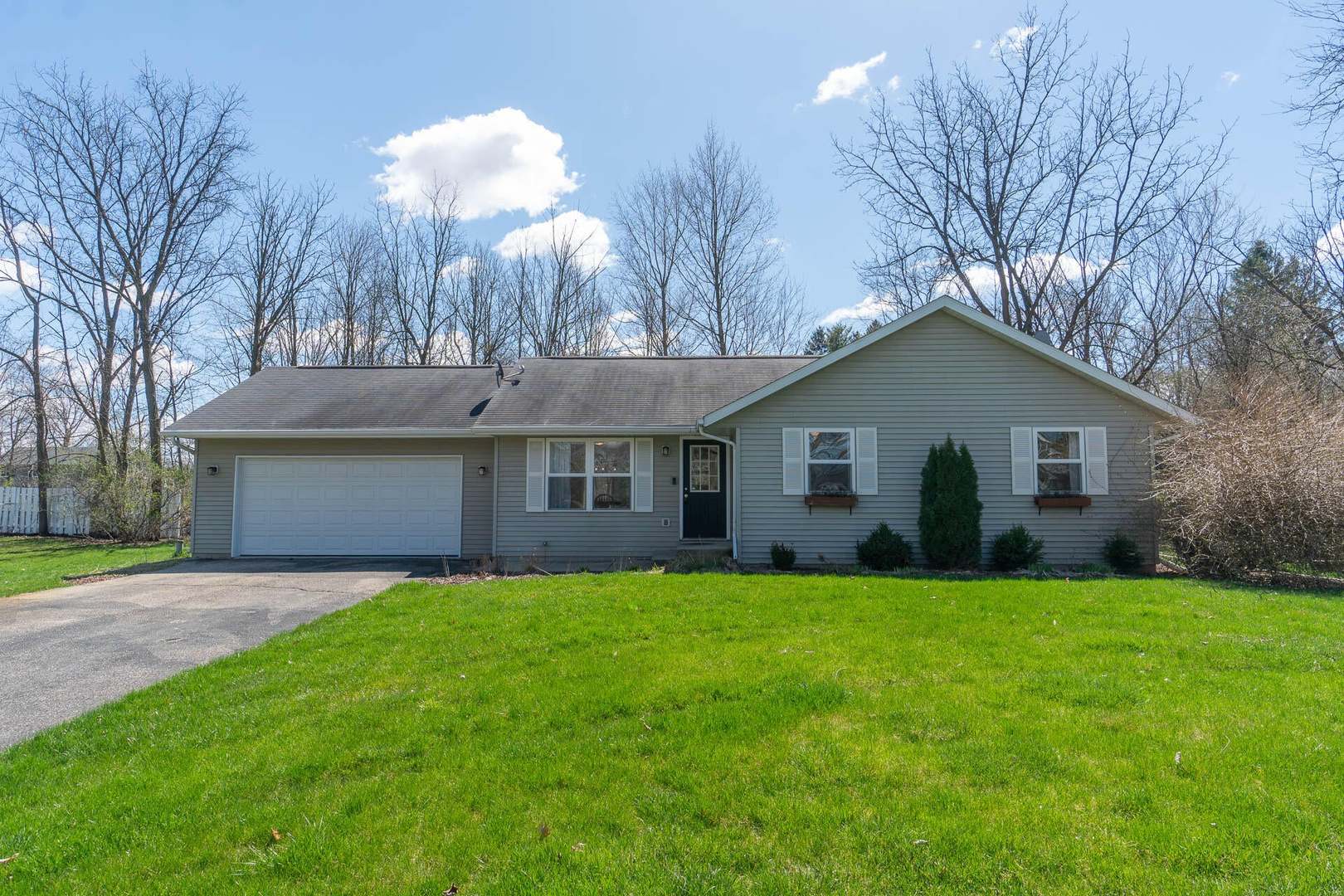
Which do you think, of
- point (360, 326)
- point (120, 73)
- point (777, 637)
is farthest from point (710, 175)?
point (777, 637)

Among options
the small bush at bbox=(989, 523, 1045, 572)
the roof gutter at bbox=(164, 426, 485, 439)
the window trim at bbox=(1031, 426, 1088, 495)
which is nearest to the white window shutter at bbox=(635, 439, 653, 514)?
the roof gutter at bbox=(164, 426, 485, 439)

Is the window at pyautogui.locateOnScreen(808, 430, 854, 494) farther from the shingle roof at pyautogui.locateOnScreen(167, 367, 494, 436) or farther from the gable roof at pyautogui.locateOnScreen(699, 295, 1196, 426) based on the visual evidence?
the shingle roof at pyautogui.locateOnScreen(167, 367, 494, 436)

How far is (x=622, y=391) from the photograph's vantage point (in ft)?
45.6

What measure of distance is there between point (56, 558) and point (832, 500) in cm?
1628

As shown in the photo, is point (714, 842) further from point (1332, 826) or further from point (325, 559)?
point (325, 559)

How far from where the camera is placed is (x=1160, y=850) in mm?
2734

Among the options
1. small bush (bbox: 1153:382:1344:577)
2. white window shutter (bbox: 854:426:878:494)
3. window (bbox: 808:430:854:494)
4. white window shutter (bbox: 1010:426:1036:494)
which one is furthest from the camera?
window (bbox: 808:430:854:494)

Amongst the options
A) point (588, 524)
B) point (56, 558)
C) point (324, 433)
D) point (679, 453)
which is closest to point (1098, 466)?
point (679, 453)

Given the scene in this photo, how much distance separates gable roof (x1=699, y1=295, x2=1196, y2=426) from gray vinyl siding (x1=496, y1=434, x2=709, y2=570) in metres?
1.87

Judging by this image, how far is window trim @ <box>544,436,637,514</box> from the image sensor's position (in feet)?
41.4

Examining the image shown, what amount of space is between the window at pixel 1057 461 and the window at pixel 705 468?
552cm

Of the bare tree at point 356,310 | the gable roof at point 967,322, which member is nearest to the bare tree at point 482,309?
the bare tree at point 356,310

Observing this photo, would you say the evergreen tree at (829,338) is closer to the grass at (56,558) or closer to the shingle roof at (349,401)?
the shingle roof at (349,401)

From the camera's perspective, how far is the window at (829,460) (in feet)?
37.6
